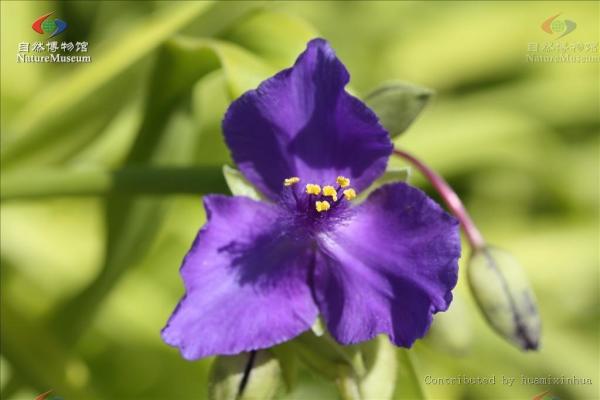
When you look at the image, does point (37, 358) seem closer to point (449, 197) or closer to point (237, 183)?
point (237, 183)

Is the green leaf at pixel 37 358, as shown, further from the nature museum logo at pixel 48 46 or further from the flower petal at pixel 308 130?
the flower petal at pixel 308 130

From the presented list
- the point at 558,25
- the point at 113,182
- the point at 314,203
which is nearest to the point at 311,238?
the point at 314,203

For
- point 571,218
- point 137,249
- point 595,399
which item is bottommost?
point 595,399

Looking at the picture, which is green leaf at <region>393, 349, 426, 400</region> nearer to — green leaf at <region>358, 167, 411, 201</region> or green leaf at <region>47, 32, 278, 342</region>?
green leaf at <region>358, 167, 411, 201</region>

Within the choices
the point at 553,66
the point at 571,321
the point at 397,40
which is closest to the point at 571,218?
the point at 571,321

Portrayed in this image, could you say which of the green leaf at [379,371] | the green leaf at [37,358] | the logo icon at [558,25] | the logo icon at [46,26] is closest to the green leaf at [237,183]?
the green leaf at [379,371]

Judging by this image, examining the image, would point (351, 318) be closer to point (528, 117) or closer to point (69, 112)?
point (69, 112)

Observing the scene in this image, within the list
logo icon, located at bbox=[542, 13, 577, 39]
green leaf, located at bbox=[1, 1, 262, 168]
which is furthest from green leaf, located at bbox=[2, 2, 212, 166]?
logo icon, located at bbox=[542, 13, 577, 39]
